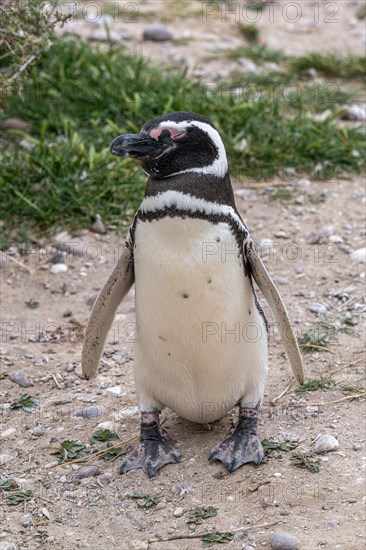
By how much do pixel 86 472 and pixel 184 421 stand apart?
479 mm

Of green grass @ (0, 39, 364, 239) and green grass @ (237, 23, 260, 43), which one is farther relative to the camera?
green grass @ (237, 23, 260, 43)

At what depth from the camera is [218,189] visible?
304 centimetres

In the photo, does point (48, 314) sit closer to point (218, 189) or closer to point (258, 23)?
point (218, 189)

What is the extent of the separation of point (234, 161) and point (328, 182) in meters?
0.54

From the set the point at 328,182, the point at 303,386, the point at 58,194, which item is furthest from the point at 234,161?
the point at 303,386

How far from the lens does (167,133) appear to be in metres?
2.97

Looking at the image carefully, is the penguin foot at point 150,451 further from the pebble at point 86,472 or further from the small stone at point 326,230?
the small stone at point 326,230

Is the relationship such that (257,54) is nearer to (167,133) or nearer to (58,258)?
(58,258)

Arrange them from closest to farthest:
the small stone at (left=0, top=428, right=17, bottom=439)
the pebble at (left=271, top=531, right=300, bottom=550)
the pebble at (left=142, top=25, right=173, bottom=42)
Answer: the pebble at (left=271, top=531, right=300, bottom=550) → the small stone at (left=0, top=428, right=17, bottom=439) → the pebble at (left=142, top=25, right=173, bottom=42)

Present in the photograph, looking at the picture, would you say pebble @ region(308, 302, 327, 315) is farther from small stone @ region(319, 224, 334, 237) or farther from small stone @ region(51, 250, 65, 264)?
small stone @ region(51, 250, 65, 264)

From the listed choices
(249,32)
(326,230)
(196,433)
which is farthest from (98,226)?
(249,32)

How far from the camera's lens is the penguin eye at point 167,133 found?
9.75ft

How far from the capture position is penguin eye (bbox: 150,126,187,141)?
9.75 feet

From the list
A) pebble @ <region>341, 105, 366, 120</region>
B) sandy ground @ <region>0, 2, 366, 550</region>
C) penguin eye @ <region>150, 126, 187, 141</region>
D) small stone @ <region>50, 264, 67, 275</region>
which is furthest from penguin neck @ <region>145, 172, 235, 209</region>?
pebble @ <region>341, 105, 366, 120</region>
